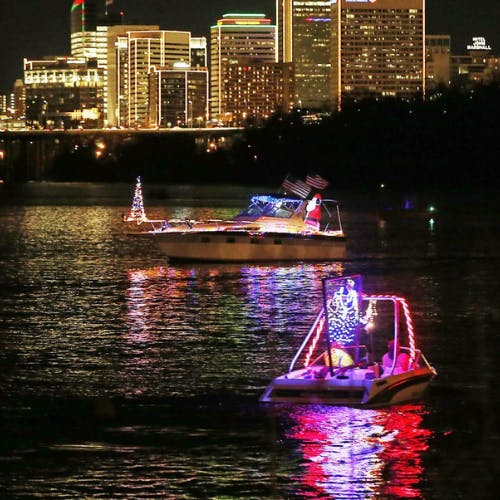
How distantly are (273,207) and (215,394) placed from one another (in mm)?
27917

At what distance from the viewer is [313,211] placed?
53188mm

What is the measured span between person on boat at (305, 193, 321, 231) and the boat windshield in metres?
0.40

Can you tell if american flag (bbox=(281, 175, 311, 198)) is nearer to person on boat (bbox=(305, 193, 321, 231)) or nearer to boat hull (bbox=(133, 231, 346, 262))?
person on boat (bbox=(305, 193, 321, 231))

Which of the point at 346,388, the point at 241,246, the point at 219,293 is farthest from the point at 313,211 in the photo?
the point at 346,388

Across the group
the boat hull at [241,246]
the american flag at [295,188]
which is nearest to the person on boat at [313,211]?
the american flag at [295,188]

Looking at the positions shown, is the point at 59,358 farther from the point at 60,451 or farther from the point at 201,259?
the point at 201,259

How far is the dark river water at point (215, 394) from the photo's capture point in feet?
62.5

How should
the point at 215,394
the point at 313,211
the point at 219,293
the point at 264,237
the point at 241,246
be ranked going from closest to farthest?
the point at 215,394 → the point at 219,293 → the point at 241,246 → the point at 264,237 → the point at 313,211

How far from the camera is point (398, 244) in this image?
230ft

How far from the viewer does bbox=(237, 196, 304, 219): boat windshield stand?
52438 millimetres

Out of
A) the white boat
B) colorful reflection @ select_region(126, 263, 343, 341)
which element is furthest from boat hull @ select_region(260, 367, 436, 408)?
colorful reflection @ select_region(126, 263, 343, 341)

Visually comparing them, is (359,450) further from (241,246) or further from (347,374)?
(241,246)

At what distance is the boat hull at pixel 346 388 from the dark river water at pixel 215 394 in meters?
0.19

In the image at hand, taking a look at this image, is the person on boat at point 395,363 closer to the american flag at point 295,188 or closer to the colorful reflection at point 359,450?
the colorful reflection at point 359,450
